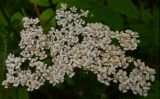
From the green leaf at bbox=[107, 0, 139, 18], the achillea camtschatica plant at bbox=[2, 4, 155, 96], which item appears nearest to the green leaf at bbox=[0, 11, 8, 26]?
the achillea camtschatica plant at bbox=[2, 4, 155, 96]

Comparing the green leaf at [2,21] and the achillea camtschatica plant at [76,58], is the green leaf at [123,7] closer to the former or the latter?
the achillea camtschatica plant at [76,58]

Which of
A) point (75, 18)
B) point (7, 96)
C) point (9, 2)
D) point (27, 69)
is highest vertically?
point (9, 2)

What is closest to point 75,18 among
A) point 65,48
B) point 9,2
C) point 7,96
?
point 65,48

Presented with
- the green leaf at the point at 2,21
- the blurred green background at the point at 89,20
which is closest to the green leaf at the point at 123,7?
the blurred green background at the point at 89,20

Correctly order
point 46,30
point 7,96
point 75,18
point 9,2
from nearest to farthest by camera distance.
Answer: point 7,96
point 75,18
point 46,30
point 9,2

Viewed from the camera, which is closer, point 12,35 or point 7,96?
point 7,96

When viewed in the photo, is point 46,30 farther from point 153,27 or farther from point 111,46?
point 153,27
